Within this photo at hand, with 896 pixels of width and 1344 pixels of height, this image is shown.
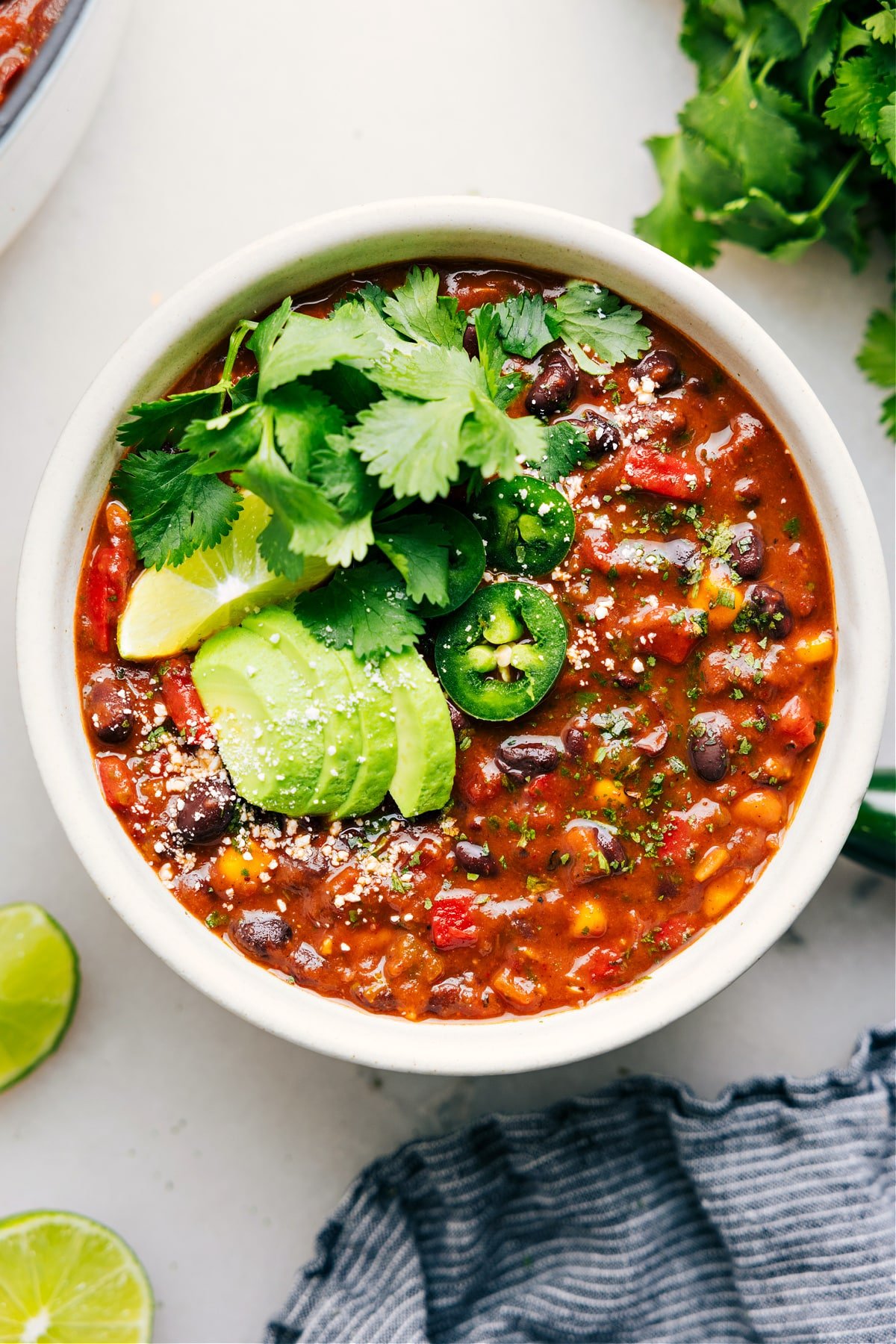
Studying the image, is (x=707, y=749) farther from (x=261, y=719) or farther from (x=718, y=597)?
(x=261, y=719)

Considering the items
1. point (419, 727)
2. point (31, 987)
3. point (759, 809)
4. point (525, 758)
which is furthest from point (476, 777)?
point (31, 987)

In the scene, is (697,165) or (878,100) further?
(697,165)

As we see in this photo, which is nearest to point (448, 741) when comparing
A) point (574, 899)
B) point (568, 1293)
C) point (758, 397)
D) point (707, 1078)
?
point (574, 899)

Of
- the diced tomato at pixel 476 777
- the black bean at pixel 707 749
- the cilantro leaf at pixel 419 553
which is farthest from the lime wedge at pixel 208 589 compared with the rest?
the black bean at pixel 707 749

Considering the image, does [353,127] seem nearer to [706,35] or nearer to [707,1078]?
[706,35]

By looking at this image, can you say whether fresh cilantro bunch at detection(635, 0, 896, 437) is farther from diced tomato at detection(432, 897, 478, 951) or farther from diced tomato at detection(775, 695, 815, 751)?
diced tomato at detection(432, 897, 478, 951)

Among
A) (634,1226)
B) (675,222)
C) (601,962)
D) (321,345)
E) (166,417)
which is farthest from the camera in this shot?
(634,1226)

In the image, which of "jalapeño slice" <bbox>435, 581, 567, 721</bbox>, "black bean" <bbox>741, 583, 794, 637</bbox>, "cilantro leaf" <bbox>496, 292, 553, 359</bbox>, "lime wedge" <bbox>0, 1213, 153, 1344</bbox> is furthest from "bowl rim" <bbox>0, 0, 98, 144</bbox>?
"lime wedge" <bbox>0, 1213, 153, 1344</bbox>
